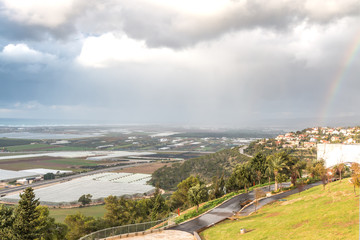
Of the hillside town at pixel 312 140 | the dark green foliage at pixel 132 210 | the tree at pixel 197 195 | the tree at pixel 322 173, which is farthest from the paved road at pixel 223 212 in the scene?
the hillside town at pixel 312 140

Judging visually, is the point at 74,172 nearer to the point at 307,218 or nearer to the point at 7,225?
the point at 7,225

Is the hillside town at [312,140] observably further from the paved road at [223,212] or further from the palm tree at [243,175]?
the paved road at [223,212]

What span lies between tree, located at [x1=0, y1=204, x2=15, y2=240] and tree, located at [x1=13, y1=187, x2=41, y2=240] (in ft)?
3.83

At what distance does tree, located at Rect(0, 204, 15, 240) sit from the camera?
125 feet

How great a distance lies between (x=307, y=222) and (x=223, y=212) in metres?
17.6

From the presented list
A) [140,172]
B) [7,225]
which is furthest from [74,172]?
[7,225]

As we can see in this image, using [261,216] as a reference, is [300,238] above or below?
above

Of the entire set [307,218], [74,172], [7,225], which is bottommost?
[74,172]

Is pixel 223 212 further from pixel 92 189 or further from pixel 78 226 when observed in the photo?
pixel 92 189

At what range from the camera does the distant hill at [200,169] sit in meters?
127

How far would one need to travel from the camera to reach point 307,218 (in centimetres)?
2997

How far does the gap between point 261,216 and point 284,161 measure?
22.6 m

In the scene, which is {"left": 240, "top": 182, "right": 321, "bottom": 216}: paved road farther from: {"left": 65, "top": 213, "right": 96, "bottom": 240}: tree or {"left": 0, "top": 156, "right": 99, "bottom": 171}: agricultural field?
{"left": 0, "top": 156, "right": 99, "bottom": 171}: agricultural field

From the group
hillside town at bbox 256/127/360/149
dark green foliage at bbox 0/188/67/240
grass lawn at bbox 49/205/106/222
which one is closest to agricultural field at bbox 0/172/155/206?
grass lawn at bbox 49/205/106/222
